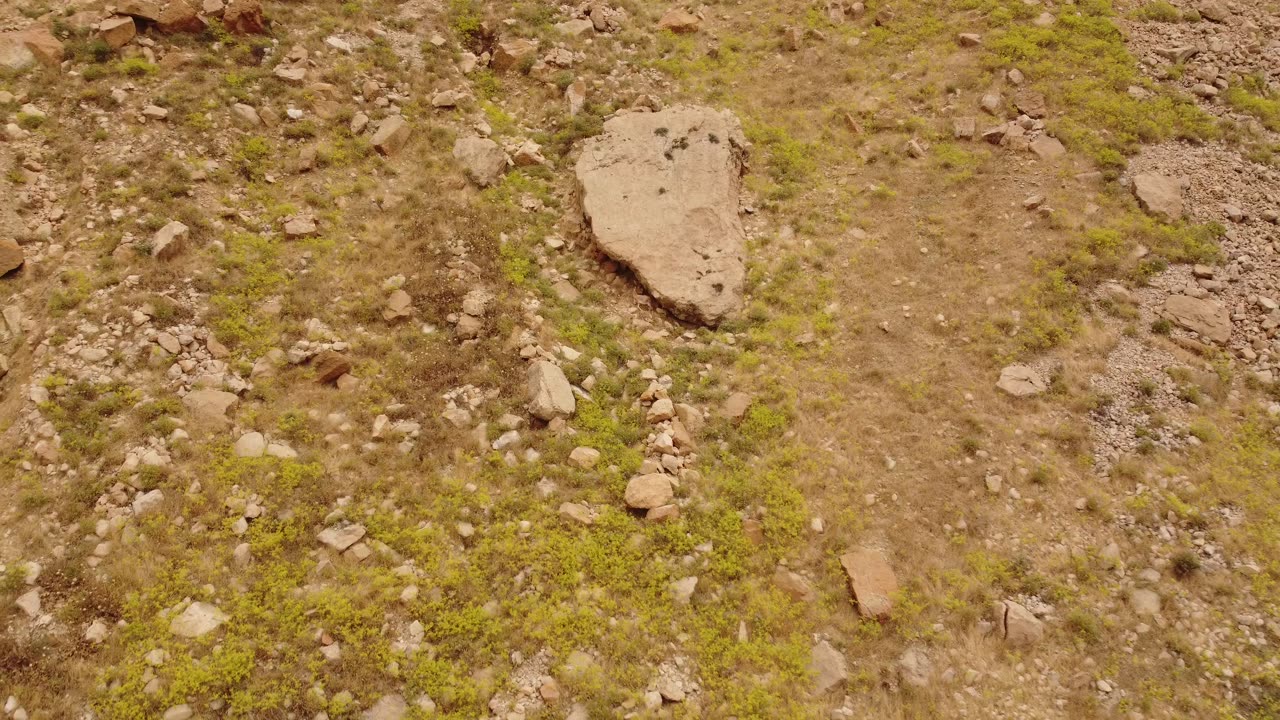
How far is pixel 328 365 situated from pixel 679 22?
45.5 feet

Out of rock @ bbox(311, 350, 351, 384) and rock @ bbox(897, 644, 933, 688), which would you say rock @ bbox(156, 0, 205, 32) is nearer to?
rock @ bbox(311, 350, 351, 384)

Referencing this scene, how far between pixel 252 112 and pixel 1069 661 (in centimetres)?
1647

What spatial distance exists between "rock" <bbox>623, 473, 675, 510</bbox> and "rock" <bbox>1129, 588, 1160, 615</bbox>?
627 cm

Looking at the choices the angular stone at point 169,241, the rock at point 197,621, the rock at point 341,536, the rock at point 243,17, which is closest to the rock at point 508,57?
the rock at point 243,17

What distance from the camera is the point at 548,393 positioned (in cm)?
1041

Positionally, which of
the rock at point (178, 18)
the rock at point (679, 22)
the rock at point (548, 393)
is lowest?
the rock at point (548, 393)

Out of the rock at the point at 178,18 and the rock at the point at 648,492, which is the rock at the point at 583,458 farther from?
the rock at the point at 178,18

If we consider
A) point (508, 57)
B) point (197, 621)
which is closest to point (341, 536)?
point (197, 621)

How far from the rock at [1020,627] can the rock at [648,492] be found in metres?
4.72

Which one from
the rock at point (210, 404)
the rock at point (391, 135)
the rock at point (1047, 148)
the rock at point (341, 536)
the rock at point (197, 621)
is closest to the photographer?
the rock at point (197, 621)

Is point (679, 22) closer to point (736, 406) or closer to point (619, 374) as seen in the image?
point (619, 374)

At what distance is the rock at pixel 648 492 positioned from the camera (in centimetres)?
959

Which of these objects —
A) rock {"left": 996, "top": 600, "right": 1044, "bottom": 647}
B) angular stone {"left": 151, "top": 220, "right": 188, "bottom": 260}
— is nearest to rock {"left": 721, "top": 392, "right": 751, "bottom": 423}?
rock {"left": 996, "top": 600, "right": 1044, "bottom": 647}

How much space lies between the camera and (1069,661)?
8.32m
